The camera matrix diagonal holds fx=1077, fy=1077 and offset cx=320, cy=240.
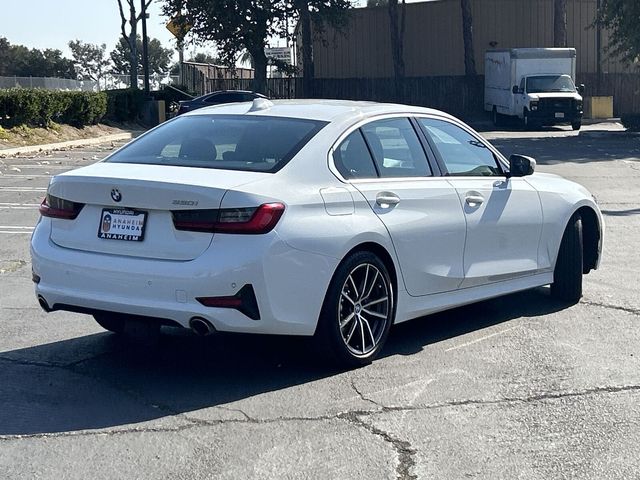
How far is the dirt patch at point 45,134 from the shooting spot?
92.2ft

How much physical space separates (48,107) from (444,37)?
108ft

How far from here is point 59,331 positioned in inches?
301

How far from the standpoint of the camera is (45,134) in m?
30.6

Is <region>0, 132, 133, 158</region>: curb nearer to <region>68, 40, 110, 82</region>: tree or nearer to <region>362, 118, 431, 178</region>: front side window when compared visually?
<region>362, 118, 431, 178</region>: front side window

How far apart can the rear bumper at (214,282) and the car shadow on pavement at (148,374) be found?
1.44 ft

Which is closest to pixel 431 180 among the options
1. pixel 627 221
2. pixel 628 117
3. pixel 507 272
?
pixel 507 272

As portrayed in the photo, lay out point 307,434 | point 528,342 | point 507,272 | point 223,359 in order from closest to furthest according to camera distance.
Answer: point 307,434 → point 223,359 → point 528,342 → point 507,272

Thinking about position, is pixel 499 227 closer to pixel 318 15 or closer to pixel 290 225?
pixel 290 225

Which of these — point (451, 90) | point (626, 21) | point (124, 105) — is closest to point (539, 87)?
point (626, 21)

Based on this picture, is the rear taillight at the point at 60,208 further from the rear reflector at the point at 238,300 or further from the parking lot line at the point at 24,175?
the parking lot line at the point at 24,175

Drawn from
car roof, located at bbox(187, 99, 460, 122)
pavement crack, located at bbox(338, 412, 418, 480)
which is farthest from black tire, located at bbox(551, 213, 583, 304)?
pavement crack, located at bbox(338, 412, 418, 480)

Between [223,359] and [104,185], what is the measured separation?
4.70 ft

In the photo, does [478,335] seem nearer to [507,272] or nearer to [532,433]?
[507,272]

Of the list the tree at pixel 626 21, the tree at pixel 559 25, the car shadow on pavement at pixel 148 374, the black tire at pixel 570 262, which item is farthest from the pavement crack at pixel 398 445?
the tree at pixel 559 25
